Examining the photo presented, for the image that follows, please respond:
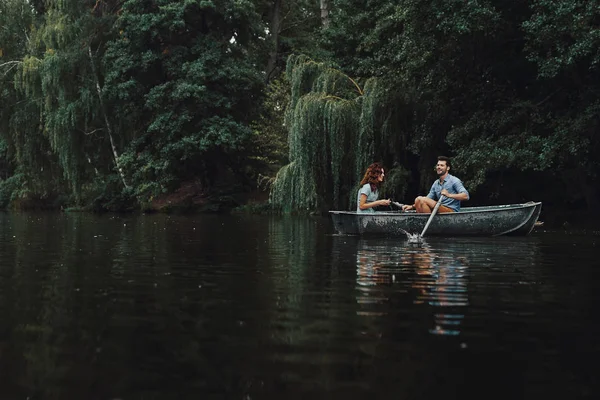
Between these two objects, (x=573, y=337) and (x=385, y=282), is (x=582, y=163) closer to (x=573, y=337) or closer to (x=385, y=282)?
(x=385, y=282)

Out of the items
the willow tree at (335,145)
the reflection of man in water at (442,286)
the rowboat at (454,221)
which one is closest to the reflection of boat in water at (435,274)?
the reflection of man in water at (442,286)

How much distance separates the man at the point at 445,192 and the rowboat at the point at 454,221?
0.95 ft

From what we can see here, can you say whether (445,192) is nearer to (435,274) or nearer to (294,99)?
(435,274)

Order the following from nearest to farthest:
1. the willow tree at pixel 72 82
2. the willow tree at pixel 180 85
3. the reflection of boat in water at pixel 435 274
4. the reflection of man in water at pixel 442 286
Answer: the reflection of man in water at pixel 442 286, the reflection of boat in water at pixel 435 274, the willow tree at pixel 72 82, the willow tree at pixel 180 85

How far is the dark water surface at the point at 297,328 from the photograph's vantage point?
4.06 meters

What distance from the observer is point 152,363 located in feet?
14.8

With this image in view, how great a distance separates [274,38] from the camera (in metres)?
44.0

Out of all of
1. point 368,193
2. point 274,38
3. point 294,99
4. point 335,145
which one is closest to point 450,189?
point 368,193

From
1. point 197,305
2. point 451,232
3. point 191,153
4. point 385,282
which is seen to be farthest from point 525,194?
point 197,305

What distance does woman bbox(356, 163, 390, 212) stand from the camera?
52.2 feet

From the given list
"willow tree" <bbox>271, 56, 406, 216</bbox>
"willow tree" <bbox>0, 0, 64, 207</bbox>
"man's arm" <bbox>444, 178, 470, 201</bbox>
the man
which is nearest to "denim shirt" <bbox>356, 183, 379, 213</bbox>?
the man

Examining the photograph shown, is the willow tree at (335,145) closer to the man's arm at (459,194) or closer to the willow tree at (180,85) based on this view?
the man's arm at (459,194)

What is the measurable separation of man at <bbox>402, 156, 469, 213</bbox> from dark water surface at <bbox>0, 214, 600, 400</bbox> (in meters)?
4.79

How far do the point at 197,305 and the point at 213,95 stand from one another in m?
31.7
